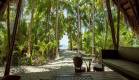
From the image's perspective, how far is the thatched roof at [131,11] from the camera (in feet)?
27.7

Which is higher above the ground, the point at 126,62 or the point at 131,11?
the point at 131,11

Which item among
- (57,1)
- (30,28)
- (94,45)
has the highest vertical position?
(57,1)

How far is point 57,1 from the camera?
1766 centimetres

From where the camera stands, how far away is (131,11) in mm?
9039

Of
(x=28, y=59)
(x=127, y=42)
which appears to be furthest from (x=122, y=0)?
(x=28, y=59)

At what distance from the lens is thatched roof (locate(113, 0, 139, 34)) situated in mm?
8445

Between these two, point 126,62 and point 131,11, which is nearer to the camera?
point 126,62

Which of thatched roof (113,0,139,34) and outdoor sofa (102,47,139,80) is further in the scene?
thatched roof (113,0,139,34)

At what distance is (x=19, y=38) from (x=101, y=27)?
6.21 metres

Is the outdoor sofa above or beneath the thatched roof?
beneath

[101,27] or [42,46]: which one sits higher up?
[101,27]

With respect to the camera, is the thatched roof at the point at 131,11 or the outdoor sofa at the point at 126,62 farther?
the thatched roof at the point at 131,11

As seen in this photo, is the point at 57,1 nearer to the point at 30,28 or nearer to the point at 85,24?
the point at 30,28

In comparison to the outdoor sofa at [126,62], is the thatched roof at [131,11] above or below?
above
